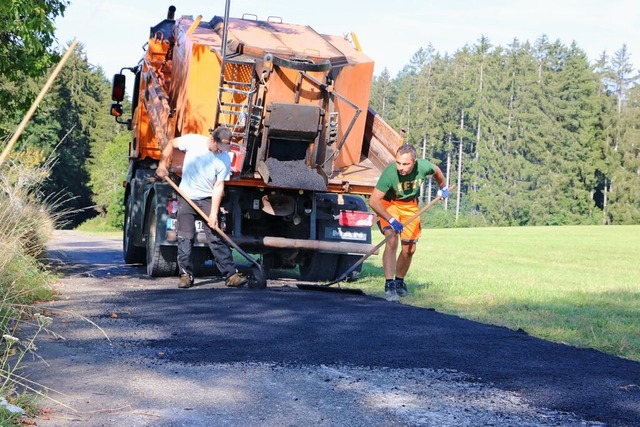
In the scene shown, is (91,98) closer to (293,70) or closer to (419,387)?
(293,70)

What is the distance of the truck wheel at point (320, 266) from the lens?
12359mm

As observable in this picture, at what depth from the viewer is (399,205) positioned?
34.3ft

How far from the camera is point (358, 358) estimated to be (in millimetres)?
6145

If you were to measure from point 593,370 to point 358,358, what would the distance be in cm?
148

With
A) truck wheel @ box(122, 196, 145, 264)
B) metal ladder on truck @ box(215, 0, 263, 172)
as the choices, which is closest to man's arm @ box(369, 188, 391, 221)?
metal ladder on truck @ box(215, 0, 263, 172)

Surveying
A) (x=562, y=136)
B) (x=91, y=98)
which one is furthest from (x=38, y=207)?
(x=562, y=136)

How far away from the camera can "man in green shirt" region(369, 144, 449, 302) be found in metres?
10.0

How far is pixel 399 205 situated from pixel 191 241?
7.99 feet

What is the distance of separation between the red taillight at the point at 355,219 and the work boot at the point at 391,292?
1859 millimetres

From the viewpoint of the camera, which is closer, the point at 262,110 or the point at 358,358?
the point at 358,358

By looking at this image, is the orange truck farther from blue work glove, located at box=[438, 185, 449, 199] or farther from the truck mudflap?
blue work glove, located at box=[438, 185, 449, 199]

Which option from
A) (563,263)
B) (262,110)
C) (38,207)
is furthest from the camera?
(563,263)

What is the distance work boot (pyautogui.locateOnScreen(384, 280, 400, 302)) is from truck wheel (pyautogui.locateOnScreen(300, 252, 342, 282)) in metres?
2.25

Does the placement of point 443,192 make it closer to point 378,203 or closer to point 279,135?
point 378,203
